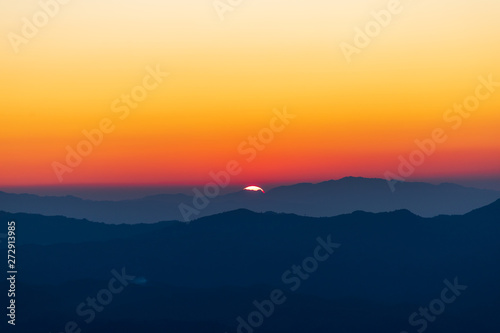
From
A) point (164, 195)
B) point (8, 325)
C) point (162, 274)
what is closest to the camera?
point (8, 325)

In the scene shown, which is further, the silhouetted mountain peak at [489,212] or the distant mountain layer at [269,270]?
the silhouetted mountain peak at [489,212]

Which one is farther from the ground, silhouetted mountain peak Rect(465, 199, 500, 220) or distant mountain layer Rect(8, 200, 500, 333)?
silhouetted mountain peak Rect(465, 199, 500, 220)

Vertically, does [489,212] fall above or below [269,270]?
above

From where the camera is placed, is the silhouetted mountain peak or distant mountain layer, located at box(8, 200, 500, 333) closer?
distant mountain layer, located at box(8, 200, 500, 333)

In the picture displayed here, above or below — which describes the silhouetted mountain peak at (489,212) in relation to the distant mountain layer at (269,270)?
above

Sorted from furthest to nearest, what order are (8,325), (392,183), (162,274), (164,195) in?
(162,274) < (392,183) < (164,195) < (8,325)

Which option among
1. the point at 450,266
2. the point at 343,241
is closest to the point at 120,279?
the point at 343,241

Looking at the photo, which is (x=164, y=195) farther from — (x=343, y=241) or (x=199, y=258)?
(x=343, y=241)

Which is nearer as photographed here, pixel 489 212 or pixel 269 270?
pixel 269 270
